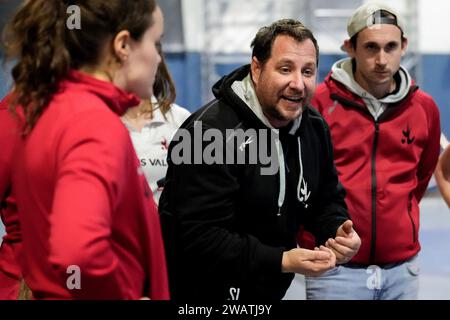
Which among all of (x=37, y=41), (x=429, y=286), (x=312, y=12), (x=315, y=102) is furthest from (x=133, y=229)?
(x=312, y=12)

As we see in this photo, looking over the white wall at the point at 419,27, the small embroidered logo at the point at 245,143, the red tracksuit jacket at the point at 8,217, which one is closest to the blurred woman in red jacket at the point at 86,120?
the red tracksuit jacket at the point at 8,217

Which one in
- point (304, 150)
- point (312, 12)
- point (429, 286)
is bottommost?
point (429, 286)

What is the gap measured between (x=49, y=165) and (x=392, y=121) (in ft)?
6.28

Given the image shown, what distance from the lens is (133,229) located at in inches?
60.0

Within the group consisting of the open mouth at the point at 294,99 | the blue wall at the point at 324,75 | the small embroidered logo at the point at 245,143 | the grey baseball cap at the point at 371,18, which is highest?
the blue wall at the point at 324,75

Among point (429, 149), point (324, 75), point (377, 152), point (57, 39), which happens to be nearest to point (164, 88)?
point (377, 152)

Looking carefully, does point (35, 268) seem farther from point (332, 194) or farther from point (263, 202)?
point (332, 194)

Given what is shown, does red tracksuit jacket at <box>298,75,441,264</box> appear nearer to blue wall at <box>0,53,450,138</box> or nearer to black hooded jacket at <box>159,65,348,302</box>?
black hooded jacket at <box>159,65,348,302</box>

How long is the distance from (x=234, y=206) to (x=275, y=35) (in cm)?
57

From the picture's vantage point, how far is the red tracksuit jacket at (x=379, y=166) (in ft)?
9.72

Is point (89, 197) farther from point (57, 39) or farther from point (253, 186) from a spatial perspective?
point (253, 186)

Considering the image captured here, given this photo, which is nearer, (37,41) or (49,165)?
(49,165)

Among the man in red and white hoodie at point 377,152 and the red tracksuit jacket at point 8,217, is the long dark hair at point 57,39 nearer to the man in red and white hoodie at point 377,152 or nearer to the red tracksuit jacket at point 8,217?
the red tracksuit jacket at point 8,217

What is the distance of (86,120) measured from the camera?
4.61 ft
